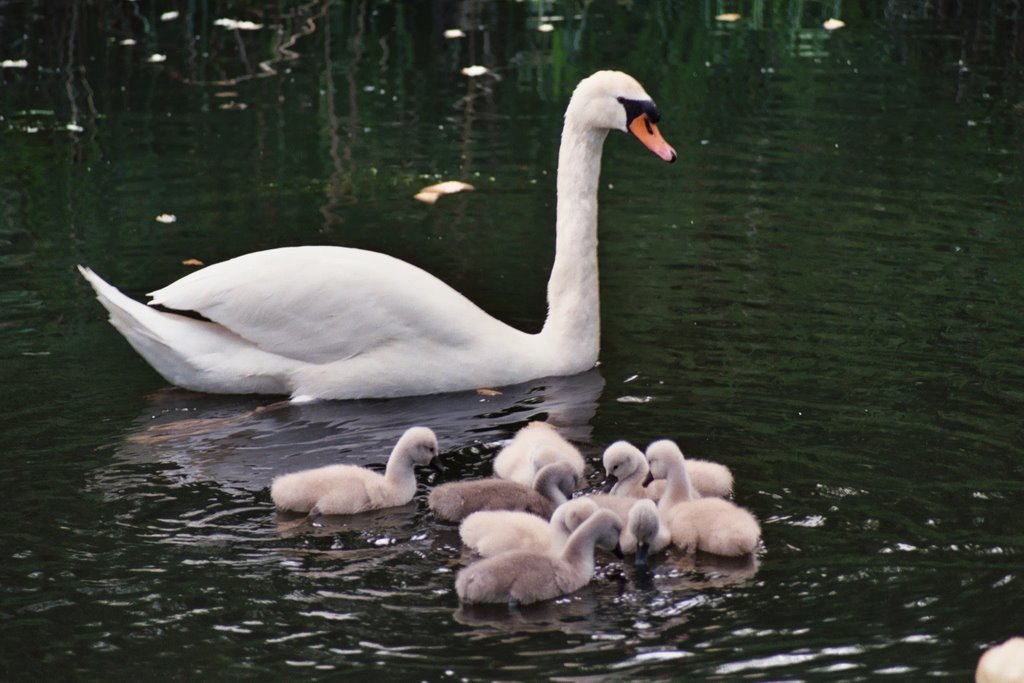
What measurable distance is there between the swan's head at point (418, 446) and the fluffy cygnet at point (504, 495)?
0.21 meters

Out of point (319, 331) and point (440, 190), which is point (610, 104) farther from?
point (440, 190)

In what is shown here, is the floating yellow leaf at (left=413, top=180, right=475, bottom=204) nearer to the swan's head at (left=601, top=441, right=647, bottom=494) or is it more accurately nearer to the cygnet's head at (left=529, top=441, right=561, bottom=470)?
the cygnet's head at (left=529, top=441, right=561, bottom=470)

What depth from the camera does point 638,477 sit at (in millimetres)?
7090

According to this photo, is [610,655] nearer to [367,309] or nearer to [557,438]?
[557,438]

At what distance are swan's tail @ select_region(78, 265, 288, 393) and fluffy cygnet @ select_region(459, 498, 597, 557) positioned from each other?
2.62 metres

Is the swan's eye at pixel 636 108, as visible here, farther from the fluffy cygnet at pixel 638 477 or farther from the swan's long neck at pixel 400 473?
the swan's long neck at pixel 400 473

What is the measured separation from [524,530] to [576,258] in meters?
3.04

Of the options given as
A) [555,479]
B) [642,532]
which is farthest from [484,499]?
[642,532]

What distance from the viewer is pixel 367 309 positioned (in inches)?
Result: 343

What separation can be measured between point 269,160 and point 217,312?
527 centimetres

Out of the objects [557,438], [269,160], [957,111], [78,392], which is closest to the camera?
[557,438]

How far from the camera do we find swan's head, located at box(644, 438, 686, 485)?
6.84 metres

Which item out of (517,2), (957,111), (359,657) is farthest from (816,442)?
(517,2)

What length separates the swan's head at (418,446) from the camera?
7.16 meters
